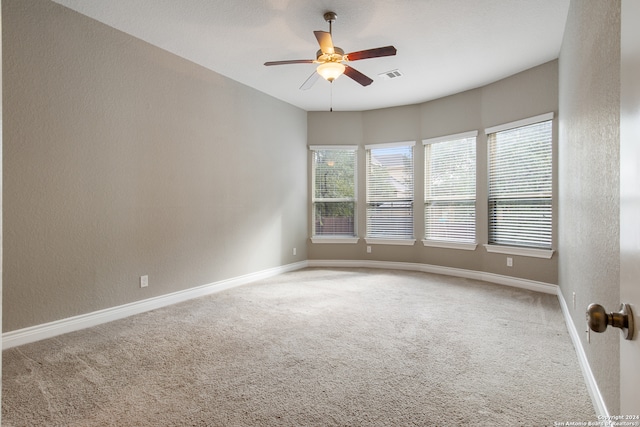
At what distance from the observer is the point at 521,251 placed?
462 cm

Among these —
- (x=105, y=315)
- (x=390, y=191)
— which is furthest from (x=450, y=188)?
(x=105, y=315)

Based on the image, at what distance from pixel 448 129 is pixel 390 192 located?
1.40 m

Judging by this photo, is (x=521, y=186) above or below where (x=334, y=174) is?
below

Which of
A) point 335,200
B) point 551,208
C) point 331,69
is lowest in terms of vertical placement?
point 551,208

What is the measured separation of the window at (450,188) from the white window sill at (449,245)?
0.17 feet

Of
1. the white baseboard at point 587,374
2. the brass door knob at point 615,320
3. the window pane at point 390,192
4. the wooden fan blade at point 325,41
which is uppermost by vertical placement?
the wooden fan blade at point 325,41

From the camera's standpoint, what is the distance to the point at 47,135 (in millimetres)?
3021

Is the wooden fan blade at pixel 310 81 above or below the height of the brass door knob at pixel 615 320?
above

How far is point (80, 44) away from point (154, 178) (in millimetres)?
1381

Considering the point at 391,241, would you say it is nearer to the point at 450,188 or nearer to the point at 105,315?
the point at 450,188

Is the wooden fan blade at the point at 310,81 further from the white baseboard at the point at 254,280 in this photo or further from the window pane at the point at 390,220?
the window pane at the point at 390,220

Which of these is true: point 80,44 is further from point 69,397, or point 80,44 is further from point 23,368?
point 69,397

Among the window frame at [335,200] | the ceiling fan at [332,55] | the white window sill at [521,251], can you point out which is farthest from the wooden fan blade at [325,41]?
the white window sill at [521,251]

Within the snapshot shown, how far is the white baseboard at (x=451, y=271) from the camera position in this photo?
4457mm
